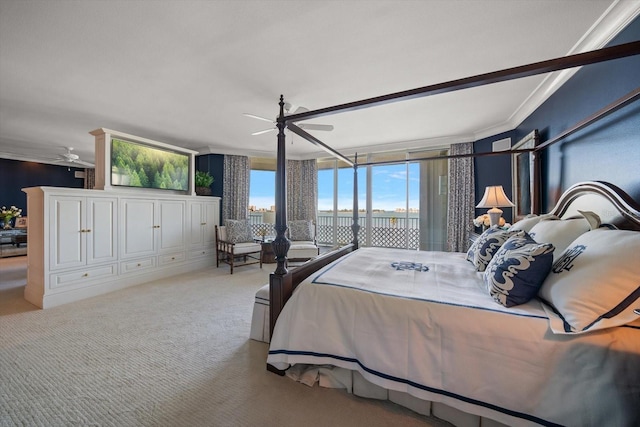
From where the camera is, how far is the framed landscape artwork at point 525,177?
2.82m

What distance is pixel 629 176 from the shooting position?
1.62 metres

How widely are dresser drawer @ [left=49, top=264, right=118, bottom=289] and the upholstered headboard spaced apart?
201 inches

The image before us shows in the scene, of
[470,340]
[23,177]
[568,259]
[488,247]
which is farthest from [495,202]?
[23,177]

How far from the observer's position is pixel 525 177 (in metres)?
3.22

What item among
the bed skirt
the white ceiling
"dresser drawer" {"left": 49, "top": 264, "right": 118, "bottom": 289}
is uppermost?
the white ceiling

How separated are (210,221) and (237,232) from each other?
71 cm

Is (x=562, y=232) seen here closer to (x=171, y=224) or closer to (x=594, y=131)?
(x=594, y=131)

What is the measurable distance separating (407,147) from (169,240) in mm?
4588

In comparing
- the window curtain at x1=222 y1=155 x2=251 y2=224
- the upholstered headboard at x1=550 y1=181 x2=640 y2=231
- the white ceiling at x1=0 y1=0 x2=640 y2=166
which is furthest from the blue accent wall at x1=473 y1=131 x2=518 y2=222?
the window curtain at x1=222 y1=155 x2=251 y2=224

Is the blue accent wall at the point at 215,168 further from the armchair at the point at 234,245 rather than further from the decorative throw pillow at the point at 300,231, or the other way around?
the decorative throw pillow at the point at 300,231

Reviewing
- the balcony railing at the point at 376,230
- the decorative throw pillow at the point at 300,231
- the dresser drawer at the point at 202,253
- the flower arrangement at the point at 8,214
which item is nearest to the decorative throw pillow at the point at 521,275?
the balcony railing at the point at 376,230

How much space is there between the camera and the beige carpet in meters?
1.39

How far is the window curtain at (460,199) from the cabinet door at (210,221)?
4.49 m

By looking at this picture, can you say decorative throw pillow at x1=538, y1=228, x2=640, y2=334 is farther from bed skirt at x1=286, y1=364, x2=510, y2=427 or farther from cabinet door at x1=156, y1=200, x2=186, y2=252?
cabinet door at x1=156, y1=200, x2=186, y2=252
